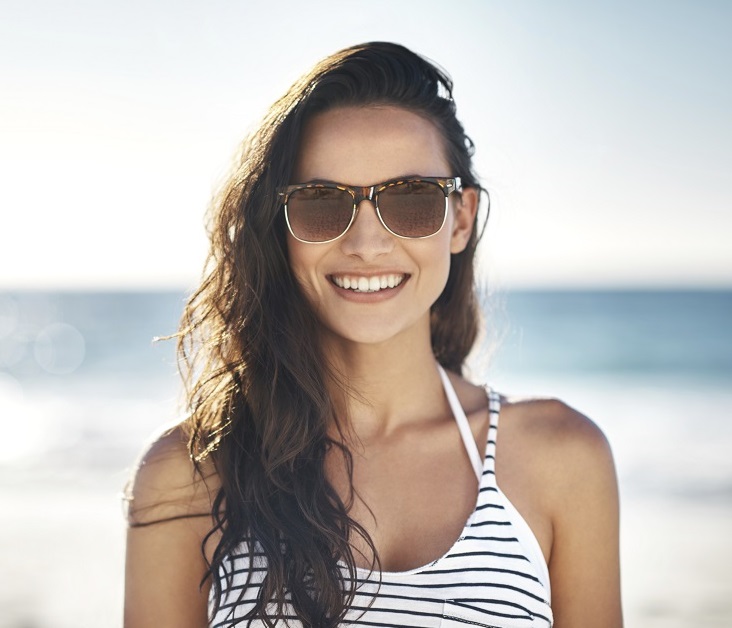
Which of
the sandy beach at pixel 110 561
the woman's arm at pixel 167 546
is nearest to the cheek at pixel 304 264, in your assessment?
the woman's arm at pixel 167 546

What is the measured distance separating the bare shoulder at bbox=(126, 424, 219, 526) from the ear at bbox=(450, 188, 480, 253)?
1256 millimetres

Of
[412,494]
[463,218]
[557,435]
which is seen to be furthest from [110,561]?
[557,435]

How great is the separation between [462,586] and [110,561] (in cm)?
539

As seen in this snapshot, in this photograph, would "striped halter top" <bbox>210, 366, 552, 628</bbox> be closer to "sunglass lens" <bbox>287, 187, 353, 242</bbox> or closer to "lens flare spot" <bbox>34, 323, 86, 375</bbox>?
"sunglass lens" <bbox>287, 187, 353, 242</bbox>

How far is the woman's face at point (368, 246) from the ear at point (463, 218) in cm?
28

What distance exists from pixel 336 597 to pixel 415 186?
1310mm

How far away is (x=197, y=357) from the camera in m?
2.92

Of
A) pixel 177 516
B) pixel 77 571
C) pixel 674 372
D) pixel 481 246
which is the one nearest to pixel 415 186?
pixel 481 246

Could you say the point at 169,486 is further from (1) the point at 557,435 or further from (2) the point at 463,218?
(2) the point at 463,218

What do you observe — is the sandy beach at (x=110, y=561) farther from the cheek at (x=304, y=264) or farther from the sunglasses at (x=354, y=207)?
the sunglasses at (x=354, y=207)

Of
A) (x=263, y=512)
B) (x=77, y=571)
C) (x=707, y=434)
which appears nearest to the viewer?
(x=263, y=512)

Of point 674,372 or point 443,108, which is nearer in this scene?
point 443,108

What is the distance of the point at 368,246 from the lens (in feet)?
8.39

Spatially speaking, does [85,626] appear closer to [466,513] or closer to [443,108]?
[466,513]
